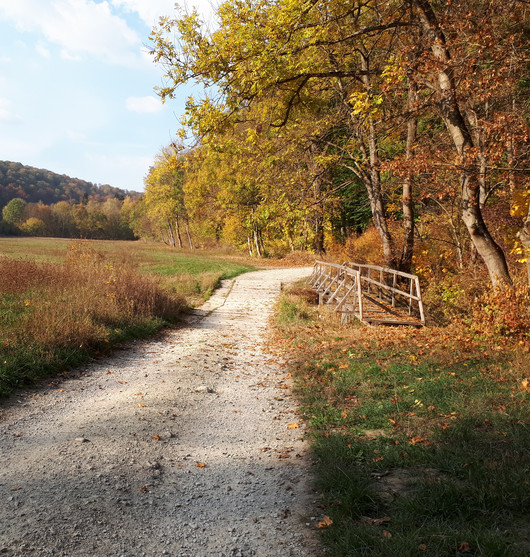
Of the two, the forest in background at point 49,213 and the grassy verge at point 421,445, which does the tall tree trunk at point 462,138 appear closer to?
the grassy verge at point 421,445

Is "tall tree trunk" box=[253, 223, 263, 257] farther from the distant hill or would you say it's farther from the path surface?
the distant hill

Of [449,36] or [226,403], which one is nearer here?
[226,403]

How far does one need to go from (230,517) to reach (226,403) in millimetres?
2761

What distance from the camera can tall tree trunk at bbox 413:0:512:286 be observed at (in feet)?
27.2

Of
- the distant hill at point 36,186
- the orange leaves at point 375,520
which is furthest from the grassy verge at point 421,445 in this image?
the distant hill at point 36,186

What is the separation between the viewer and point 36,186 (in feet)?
440

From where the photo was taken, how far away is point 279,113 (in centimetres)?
1088

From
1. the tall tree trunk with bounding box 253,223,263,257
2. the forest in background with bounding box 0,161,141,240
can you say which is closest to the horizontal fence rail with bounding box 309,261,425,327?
the tall tree trunk with bounding box 253,223,263,257

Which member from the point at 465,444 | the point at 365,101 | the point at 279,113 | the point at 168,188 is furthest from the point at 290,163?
the point at 168,188

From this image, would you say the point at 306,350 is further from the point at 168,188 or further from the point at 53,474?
the point at 168,188

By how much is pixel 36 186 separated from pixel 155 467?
499 feet

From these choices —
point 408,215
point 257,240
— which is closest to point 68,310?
→ point 408,215

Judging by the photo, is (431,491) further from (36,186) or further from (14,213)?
(36,186)

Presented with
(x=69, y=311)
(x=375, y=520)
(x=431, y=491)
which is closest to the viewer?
(x=375, y=520)
